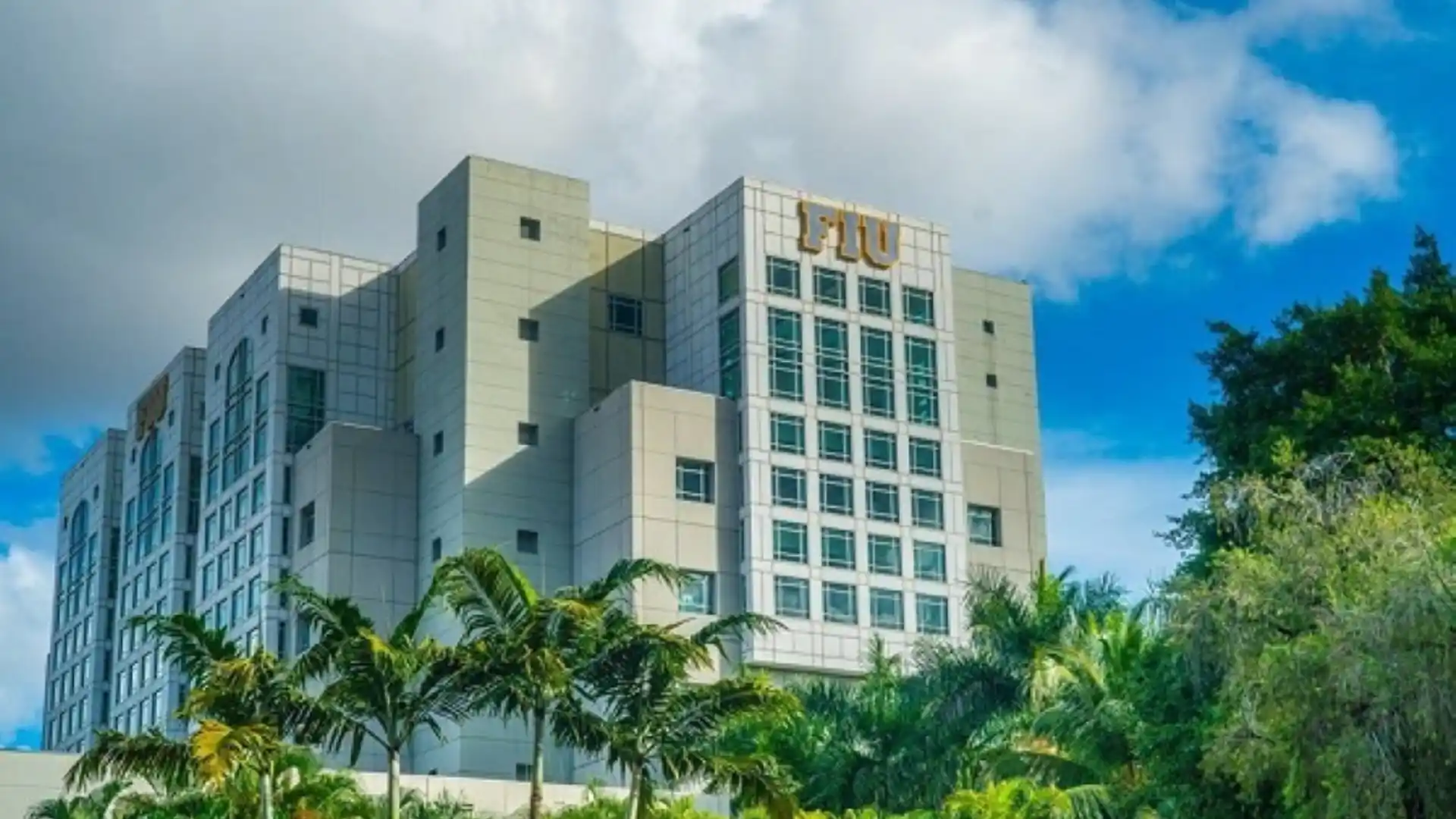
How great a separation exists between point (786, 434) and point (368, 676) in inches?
1836

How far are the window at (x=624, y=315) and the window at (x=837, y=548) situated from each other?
13.3m

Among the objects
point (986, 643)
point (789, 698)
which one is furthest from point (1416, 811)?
point (986, 643)

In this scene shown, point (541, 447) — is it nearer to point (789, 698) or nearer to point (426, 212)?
point (426, 212)

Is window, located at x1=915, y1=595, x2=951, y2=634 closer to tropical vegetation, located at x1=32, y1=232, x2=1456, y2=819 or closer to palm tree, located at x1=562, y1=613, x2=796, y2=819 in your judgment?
tropical vegetation, located at x1=32, y1=232, x2=1456, y2=819

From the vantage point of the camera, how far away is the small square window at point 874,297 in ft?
281

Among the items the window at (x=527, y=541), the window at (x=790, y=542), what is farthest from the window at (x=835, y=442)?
the window at (x=527, y=541)

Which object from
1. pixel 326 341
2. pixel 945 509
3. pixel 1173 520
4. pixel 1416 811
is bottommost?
pixel 1416 811

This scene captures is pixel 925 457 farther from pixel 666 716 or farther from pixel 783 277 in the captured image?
pixel 666 716

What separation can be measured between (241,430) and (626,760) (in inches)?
2408

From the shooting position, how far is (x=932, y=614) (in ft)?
274

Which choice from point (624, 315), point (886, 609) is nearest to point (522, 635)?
point (886, 609)

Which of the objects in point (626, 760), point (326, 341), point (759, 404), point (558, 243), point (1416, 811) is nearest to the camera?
point (1416, 811)

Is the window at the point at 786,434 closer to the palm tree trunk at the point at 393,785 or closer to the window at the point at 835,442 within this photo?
the window at the point at 835,442

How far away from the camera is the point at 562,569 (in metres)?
82.2
